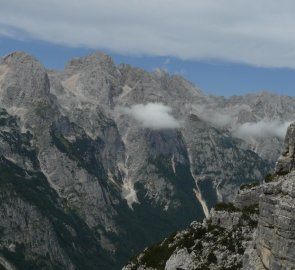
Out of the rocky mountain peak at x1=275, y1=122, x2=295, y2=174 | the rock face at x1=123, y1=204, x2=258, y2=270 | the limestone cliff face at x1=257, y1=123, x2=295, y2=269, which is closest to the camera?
the limestone cliff face at x1=257, y1=123, x2=295, y2=269

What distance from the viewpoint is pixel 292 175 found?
2891 inches

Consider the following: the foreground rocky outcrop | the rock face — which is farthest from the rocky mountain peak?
the rock face

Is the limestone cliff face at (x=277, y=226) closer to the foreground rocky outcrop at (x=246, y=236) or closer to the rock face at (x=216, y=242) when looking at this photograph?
the foreground rocky outcrop at (x=246, y=236)

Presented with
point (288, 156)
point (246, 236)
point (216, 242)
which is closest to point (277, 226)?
point (288, 156)

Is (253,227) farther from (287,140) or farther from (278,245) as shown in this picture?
(278,245)

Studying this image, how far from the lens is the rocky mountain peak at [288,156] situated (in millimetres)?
84875

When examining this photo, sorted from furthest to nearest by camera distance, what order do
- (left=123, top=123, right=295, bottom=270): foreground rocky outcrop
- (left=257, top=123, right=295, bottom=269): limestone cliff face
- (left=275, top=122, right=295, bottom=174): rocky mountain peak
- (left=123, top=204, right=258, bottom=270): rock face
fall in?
(left=123, top=204, right=258, bottom=270): rock face
(left=275, top=122, right=295, bottom=174): rocky mountain peak
(left=123, top=123, right=295, bottom=270): foreground rocky outcrop
(left=257, top=123, right=295, bottom=269): limestone cliff face

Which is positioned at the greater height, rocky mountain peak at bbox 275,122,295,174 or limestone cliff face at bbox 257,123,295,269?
rocky mountain peak at bbox 275,122,295,174

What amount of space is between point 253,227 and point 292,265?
1482 inches

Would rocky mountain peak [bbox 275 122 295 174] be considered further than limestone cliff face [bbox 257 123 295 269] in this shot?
Yes

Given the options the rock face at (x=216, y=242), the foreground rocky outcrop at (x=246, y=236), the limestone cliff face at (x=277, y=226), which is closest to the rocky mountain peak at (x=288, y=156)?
the foreground rocky outcrop at (x=246, y=236)

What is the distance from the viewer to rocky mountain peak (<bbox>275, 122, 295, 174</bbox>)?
278ft

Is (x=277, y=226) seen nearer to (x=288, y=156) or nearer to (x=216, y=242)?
(x=288, y=156)

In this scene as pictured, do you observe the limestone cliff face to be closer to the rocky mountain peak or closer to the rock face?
the rocky mountain peak
